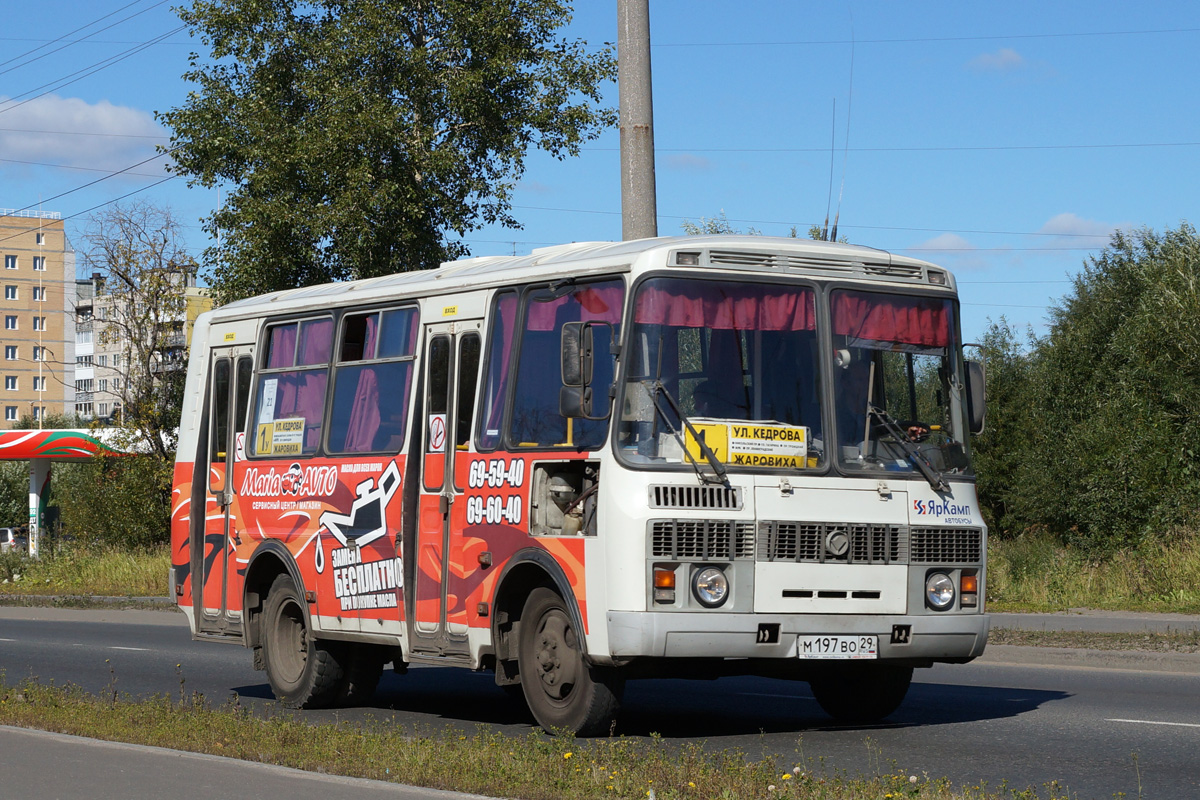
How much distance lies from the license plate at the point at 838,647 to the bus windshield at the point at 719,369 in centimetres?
107

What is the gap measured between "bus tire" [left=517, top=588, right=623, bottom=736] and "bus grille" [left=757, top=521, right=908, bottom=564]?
1262mm

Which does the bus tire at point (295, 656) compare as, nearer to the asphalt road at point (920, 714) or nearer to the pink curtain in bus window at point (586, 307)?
the asphalt road at point (920, 714)

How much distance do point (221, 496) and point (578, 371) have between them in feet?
18.3

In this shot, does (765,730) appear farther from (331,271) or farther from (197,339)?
(331,271)

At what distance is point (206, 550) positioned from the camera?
14.5 m

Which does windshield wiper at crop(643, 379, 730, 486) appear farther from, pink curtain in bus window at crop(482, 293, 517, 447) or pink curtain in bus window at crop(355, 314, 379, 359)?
pink curtain in bus window at crop(355, 314, 379, 359)

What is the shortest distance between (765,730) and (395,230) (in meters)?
21.0

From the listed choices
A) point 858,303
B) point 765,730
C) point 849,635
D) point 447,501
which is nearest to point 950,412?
point 858,303

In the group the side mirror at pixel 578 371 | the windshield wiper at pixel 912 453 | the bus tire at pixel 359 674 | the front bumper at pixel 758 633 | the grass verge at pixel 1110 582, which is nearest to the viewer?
the front bumper at pixel 758 633

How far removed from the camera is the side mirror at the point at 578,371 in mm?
9836

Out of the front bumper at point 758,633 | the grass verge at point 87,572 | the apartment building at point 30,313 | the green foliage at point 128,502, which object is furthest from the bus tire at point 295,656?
the apartment building at point 30,313

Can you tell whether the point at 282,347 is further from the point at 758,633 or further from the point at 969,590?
the point at 969,590

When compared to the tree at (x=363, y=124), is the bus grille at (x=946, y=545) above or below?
below

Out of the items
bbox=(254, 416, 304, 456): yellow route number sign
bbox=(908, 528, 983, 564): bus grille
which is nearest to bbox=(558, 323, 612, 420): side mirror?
bbox=(908, 528, 983, 564): bus grille
